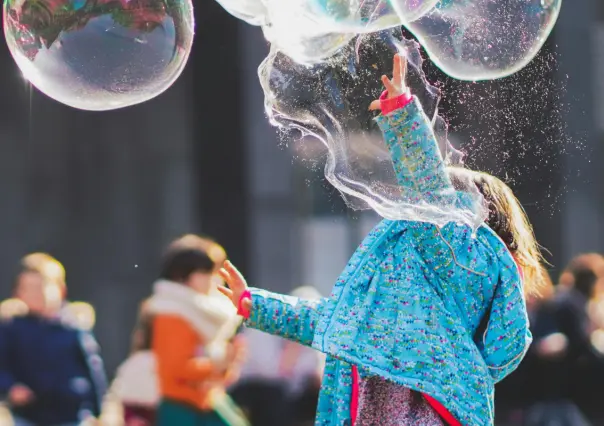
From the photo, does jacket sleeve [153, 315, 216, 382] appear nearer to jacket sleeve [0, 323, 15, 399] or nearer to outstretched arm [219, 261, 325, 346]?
jacket sleeve [0, 323, 15, 399]

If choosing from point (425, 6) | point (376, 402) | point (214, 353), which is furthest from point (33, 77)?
point (214, 353)

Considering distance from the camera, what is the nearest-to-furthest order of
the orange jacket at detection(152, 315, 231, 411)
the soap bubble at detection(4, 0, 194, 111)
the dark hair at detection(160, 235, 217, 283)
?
the soap bubble at detection(4, 0, 194, 111), the orange jacket at detection(152, 315, 231, 411), the dark hair at detection(160, 235, 217, 283)

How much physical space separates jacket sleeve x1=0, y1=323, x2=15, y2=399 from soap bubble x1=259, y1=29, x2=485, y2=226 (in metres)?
3.25

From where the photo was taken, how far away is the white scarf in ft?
17.5

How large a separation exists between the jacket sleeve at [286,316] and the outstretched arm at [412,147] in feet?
1.67

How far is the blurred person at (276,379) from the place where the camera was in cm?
863

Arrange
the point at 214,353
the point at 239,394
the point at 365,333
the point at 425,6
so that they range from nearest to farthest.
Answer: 1. the point at 365,333
2. the point at 425,6
3. the point at 214,353
4. the point at 239,394

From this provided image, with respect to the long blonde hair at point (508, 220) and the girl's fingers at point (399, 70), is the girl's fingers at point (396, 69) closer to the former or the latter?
the girl's fingers at point (399, 70)

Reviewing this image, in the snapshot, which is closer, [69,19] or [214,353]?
[69,19]

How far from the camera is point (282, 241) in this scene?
11.4 metres

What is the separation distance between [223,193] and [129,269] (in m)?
1.26

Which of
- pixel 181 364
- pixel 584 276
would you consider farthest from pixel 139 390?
pixel 584 276

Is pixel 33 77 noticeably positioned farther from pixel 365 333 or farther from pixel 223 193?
pixel 223 193

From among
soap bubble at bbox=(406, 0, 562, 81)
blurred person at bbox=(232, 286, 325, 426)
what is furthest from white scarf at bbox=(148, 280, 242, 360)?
blurred person at bbox=(232, 286, 325, 426)
